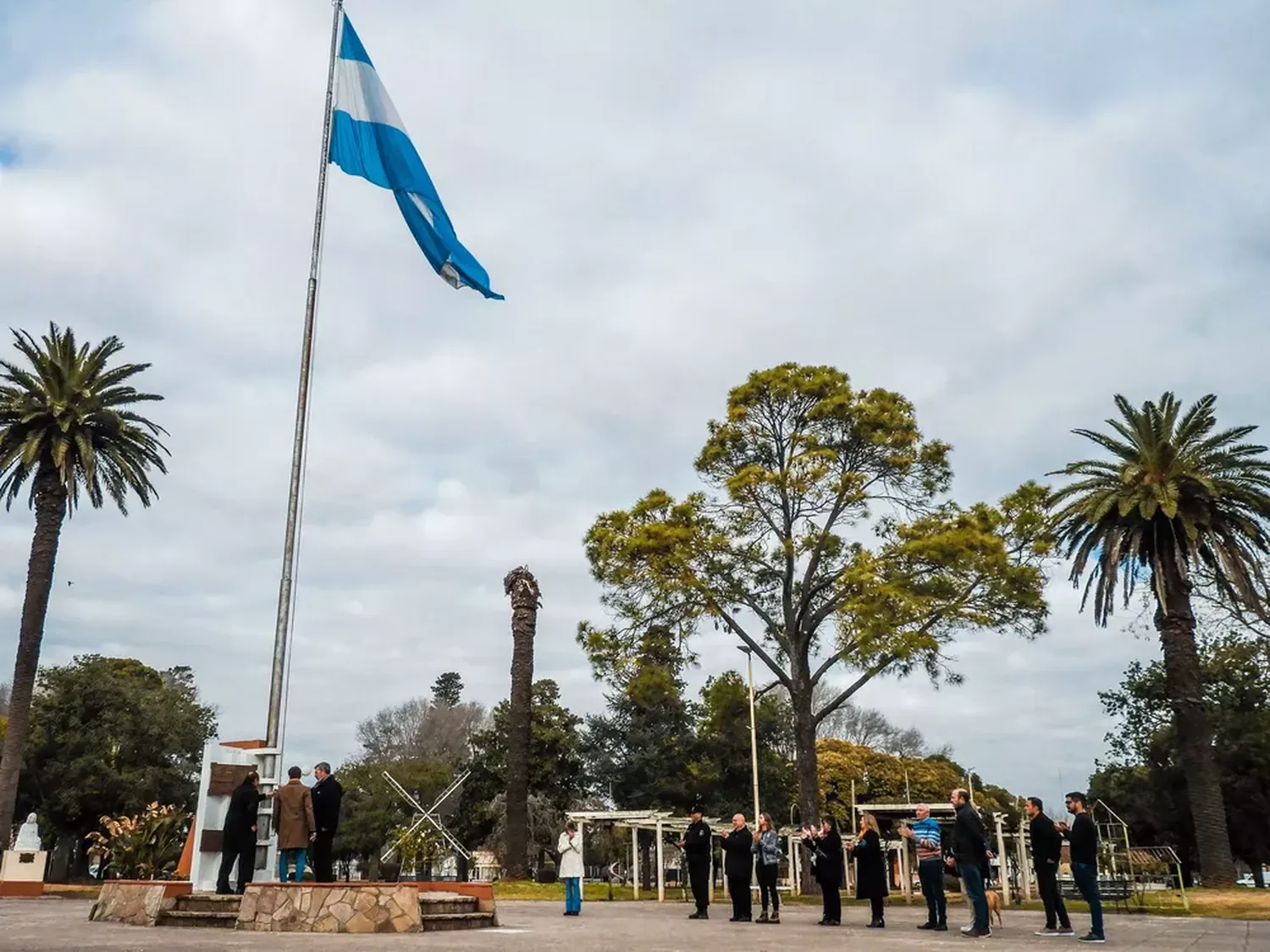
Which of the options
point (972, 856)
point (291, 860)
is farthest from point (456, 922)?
point (972, 856)

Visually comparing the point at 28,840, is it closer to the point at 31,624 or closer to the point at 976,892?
the point at 31,624

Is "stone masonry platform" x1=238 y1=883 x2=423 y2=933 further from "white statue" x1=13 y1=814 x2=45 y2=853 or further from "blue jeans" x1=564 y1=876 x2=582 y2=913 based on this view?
"white statue" x1=13 y1=814 x2=45 y2=853

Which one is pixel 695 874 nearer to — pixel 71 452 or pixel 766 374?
pixel 766 374

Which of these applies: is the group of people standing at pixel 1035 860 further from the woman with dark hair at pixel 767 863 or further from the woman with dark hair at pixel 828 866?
the woman with dark hair at pixel 767 863

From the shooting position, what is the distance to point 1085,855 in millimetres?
12898

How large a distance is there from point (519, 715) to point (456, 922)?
2289 cm

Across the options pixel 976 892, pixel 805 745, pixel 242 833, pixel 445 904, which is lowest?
pixel 445 904

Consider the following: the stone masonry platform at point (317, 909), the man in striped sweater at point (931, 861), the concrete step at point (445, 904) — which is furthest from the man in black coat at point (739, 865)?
the stone masonry platform at point (317, 909)

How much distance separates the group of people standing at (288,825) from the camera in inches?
536

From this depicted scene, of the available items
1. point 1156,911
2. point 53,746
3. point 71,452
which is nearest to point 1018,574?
point 1156,911

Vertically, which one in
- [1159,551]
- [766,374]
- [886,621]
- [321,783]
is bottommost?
[321,783]

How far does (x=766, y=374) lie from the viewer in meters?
27.8

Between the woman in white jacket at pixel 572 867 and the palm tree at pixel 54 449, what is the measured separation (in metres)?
26.6

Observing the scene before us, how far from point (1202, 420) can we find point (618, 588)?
19.0m
